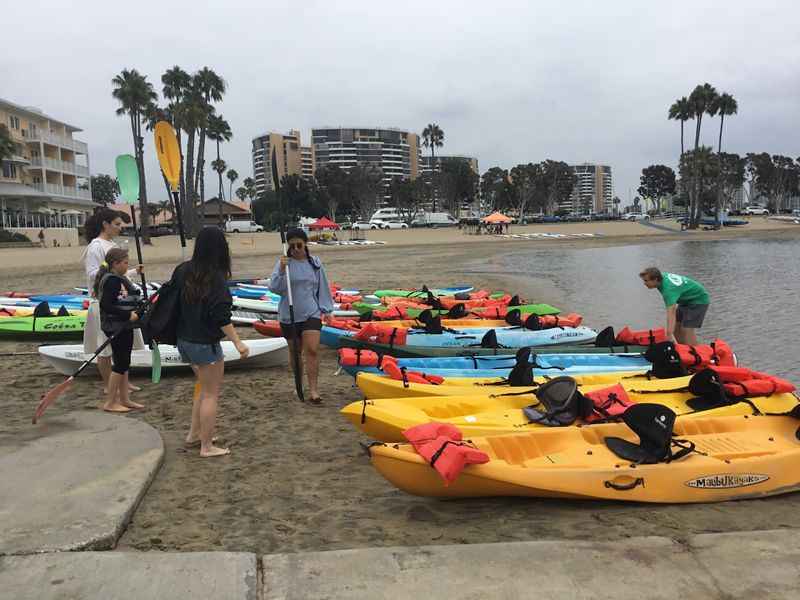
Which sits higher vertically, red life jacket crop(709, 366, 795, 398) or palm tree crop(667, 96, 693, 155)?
palm tree crop(667, 96, 693, 155)

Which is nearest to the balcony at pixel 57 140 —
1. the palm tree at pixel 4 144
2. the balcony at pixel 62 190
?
the balcony at pixel 62 190

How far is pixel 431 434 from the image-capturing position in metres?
3.85

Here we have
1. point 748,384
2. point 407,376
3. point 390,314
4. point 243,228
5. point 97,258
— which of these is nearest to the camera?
point 748,384

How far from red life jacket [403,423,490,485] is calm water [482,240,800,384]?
665 cm

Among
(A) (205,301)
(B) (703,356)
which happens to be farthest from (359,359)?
(B) (703,356)

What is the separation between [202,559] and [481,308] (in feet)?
28.3

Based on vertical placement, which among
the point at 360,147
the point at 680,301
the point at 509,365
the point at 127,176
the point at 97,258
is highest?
the point at 360,147

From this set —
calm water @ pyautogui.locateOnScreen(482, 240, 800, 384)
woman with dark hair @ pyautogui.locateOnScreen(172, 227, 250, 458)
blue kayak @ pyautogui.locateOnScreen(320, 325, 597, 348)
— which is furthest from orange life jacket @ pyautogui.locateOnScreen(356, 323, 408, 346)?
calm water @ pyautogui.locateOnScreen(482, 240, 800, 384)

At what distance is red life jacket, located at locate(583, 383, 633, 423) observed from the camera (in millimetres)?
4754

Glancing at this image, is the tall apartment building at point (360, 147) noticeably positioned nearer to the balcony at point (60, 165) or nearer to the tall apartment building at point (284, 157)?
the tall apartment building at point (284, 157)

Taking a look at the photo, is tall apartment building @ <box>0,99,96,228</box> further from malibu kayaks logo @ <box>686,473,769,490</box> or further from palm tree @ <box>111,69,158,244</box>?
malibu kayaks logo @ <box>686,473,769,490</box>

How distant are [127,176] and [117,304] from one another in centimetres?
260

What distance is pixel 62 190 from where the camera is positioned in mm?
56969

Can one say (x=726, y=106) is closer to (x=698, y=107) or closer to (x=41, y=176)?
(x=698, y=107)
